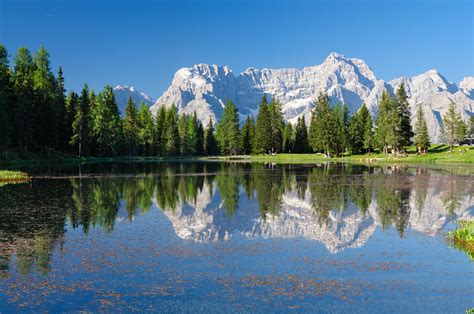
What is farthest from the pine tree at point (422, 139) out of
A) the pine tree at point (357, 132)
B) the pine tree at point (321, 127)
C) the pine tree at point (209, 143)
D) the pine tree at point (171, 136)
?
the pine tree at point (209, 143)

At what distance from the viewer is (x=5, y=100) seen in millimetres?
81438

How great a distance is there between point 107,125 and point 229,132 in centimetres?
5376

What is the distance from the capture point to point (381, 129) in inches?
5271

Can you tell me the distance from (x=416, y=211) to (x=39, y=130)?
7847 cm

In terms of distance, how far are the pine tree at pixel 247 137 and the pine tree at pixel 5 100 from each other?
85474 mm

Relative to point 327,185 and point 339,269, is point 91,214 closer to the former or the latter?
point 339,269

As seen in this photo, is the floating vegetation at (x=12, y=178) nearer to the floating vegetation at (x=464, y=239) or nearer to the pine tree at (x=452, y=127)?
the floating vegetation at (x=464, y=239)

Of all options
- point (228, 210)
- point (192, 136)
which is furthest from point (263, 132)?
point (228, 210)

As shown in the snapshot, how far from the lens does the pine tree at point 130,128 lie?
5468 inches

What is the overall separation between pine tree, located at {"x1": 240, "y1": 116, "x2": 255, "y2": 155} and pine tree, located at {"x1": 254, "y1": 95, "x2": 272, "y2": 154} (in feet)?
31.5

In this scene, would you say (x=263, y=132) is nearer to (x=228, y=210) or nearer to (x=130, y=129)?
(x=130, y=129)

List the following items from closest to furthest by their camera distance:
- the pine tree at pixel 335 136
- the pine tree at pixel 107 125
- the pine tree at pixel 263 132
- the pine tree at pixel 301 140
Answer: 1. the pine tree at pixel 107 125
2. the pine tree at pixel 335 136
3. the pine tree at pixel 263 132
4. the pine tree at pixel 301 140

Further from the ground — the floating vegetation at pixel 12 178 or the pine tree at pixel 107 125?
the pine tree at pixel 107 125

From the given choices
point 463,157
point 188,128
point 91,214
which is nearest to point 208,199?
point 91,214
